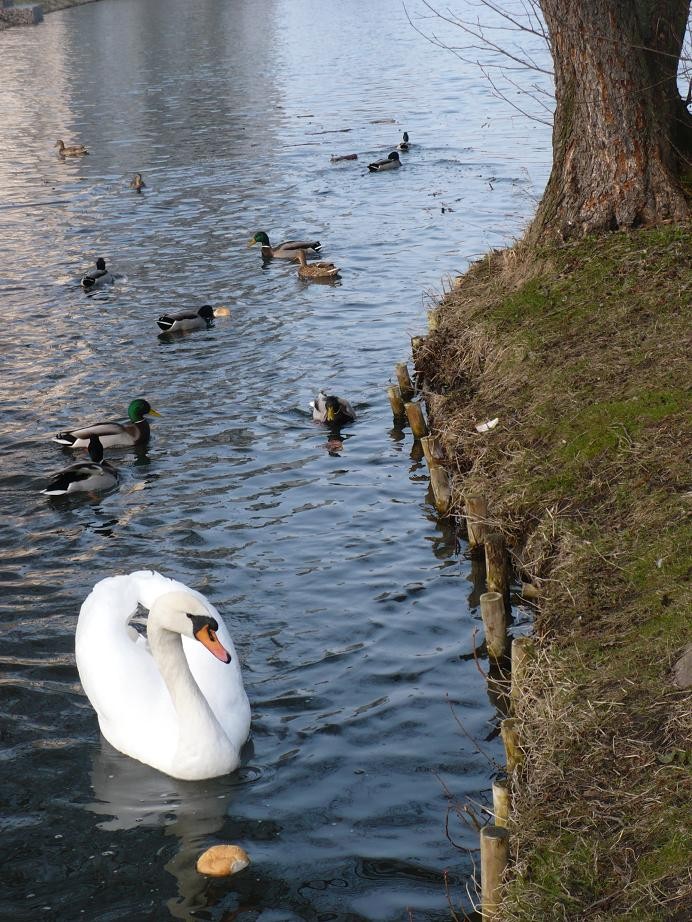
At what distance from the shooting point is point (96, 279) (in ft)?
63.8

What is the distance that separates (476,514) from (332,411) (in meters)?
3.82

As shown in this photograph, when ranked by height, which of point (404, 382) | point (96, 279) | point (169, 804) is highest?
Result: point (96, 279)

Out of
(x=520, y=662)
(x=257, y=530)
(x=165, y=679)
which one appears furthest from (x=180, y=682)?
(x=257, y=530)

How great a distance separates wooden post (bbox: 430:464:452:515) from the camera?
10.4 meters

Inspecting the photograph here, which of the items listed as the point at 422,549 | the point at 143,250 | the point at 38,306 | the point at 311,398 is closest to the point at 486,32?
the point at 143,250

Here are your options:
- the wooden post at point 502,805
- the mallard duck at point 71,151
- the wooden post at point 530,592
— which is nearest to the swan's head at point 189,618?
the wooden post at point 502,805

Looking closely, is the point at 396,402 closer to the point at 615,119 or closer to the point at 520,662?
the point at 615,119

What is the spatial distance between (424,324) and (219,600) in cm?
800

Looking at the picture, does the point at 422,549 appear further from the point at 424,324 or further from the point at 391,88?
the point at 391,88

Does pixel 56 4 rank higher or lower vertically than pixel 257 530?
higher

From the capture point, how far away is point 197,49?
2400 inches

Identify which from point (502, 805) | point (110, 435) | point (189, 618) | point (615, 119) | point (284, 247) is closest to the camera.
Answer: point (502, 805)

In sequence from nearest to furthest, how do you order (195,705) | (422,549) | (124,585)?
1. (195,705)
2. (124,585)
3. (422,549)

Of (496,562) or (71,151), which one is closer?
(496,562)
